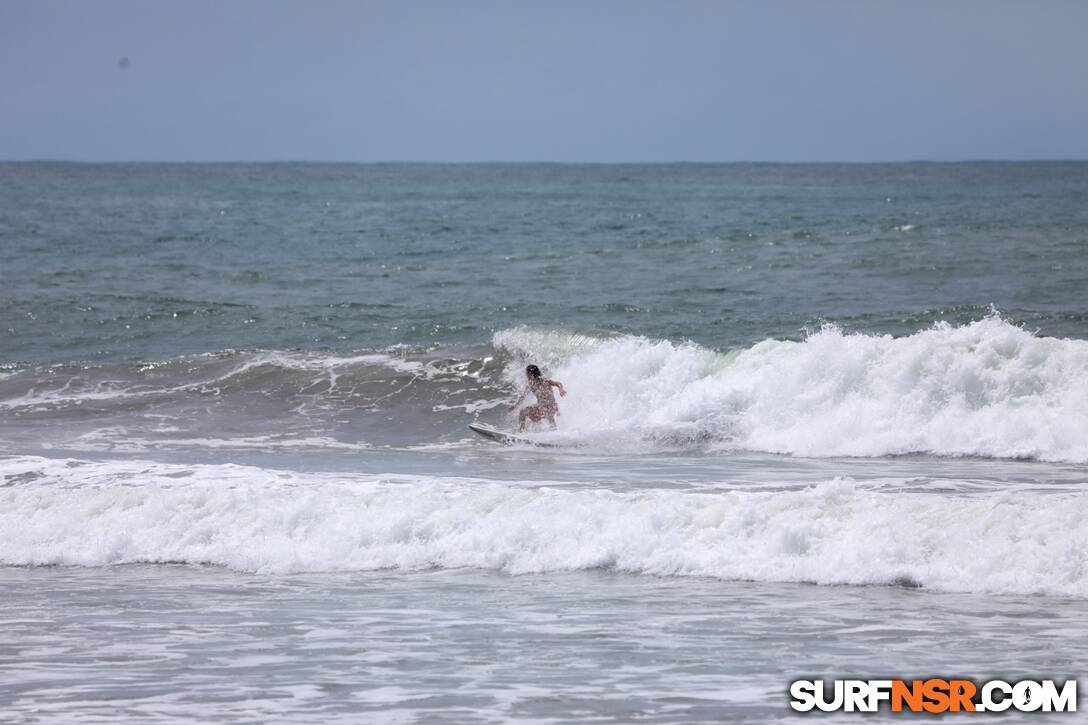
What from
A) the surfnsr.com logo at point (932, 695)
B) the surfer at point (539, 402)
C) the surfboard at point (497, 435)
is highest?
the surfer at point (539, 402)

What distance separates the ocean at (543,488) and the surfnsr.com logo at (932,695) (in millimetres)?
137

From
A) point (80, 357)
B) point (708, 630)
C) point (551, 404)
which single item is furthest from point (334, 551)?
point (80, 357)

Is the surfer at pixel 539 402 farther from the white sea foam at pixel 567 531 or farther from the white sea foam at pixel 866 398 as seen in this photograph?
the white sea foam at pixel 567 531

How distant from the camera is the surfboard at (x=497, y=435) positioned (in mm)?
17609

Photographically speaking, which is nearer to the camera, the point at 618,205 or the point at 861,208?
the point at 861,208

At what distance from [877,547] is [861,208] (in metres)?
56.5

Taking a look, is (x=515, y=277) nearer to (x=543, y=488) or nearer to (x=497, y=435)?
(x=497, y=435)

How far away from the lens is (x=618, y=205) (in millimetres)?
76562

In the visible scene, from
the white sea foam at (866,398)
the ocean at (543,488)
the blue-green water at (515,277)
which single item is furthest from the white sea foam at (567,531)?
the blue-green water at (515,277)

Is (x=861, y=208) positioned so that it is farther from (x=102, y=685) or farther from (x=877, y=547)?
(x=102, y=685)

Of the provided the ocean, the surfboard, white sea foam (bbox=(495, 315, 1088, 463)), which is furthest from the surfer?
the ocean

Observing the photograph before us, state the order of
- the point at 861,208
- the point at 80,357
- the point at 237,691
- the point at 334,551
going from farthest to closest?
the point at 861,208
the point at 80,357
the point at 334,551
the point at 237,691

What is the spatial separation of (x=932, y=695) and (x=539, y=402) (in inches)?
454

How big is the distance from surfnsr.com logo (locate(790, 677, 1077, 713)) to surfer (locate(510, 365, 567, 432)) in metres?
10.8
